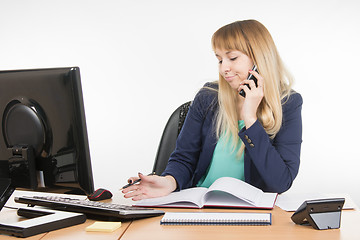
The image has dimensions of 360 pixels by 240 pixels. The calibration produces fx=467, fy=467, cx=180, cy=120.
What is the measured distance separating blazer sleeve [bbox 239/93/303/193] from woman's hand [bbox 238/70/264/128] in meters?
0.05

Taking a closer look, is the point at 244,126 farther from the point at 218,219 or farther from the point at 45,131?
the point at 45,131

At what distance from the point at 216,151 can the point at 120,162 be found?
2.00 meters

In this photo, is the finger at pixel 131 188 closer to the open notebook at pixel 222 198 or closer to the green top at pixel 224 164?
the open notebook at pixel 222 198

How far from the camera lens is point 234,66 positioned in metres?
1.94

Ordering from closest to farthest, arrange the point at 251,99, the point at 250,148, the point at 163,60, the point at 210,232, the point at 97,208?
the point at 210,232, the point at 97,208, the point at 250,148, the point at 251,99, the point at 163,60

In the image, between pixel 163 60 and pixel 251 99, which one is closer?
pixel 251 99

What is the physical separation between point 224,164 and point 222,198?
56 cm

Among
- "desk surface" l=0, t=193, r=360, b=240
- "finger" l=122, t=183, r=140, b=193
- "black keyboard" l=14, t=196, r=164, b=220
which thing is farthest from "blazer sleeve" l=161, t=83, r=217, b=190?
"desk surface" l=0, t=193, r=360, b=240

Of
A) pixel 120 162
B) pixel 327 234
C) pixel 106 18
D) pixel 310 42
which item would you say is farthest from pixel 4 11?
pixel 327 234

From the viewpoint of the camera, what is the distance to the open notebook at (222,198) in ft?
4.68

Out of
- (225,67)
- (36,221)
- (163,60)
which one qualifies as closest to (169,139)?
(225,67)

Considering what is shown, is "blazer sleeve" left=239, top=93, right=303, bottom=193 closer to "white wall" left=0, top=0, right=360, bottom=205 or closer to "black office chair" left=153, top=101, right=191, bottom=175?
"black office chair" left=153, top=101, right=191, bottom=175

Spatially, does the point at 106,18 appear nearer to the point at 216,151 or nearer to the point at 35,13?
the point at 35,13

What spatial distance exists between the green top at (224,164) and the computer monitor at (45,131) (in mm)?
799
